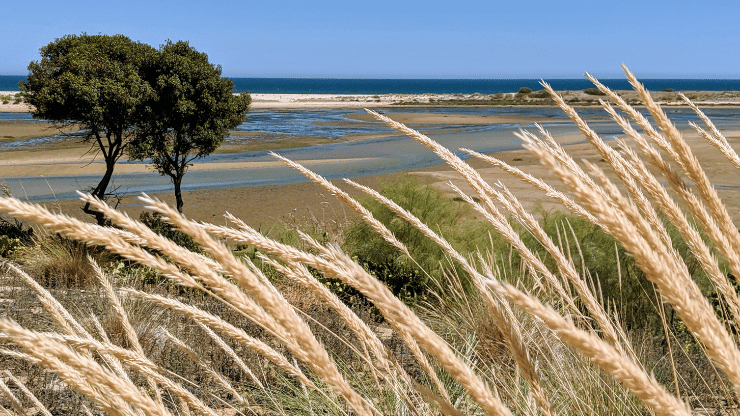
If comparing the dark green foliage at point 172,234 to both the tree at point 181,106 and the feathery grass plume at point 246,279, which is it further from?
the feathery grass plume at point 246,279

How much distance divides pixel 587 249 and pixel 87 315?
15.1 ft

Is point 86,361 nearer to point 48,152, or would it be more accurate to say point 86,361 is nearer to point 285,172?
point 285,172

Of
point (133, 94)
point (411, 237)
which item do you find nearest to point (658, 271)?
point (411, 237)

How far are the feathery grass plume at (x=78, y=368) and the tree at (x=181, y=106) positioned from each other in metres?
11.3

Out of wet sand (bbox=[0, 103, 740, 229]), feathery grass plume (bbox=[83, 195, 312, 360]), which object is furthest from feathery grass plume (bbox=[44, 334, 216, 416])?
wet sand (bbox=[0, 103, 740, 229])

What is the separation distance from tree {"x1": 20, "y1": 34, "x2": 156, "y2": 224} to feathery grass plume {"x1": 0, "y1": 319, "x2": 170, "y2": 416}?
1058cm

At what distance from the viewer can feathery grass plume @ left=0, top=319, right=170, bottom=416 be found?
2.82ft

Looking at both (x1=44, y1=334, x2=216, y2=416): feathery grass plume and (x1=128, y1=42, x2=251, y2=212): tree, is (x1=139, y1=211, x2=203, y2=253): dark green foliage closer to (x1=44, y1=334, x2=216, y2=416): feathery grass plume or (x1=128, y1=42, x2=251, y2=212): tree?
(x1=128, y1=42, x2=251, y2=212): tree

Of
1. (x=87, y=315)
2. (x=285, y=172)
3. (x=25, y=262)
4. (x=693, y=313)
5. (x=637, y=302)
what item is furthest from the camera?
(x=285, y=172)

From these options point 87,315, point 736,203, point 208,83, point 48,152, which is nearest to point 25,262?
point 87,315

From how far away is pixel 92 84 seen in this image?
1083 centimetres

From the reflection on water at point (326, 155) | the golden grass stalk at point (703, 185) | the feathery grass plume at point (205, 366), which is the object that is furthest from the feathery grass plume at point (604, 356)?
the reflection on water at point (326, 155)

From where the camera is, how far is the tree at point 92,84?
1088cm

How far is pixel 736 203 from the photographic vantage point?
47.2ft
